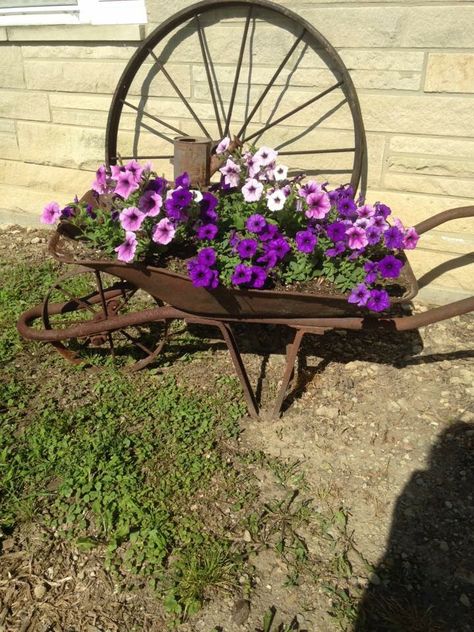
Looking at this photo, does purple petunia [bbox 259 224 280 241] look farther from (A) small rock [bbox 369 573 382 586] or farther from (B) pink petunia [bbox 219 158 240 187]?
(A) small rock [bbox 369 573 382 586]

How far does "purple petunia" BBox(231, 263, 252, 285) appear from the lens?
1897 millimetres

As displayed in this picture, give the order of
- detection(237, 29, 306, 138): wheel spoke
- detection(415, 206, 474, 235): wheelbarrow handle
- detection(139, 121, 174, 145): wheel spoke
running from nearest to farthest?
1. detection(415, 206, 474, 235): wheelbarrow handle
2. detection(237, 29, 306, 138): wheel spoke
3. detection(139, 121, 174, 145): wheel spoke

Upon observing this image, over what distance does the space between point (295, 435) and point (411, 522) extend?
0.55 meters

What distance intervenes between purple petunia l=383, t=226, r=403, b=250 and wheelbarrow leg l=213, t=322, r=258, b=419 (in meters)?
0.68

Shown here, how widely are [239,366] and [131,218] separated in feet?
2.36

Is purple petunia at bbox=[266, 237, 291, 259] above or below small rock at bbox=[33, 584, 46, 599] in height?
above

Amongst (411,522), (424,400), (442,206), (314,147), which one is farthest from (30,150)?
(411,522)

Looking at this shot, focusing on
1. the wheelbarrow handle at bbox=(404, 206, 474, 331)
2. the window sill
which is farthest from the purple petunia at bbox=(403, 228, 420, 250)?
the window sill

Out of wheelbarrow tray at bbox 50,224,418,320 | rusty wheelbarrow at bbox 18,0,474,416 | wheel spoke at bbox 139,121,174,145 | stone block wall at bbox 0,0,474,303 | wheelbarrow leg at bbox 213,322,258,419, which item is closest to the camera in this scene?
wheelbarrow tray at bbox 50,224,418,320

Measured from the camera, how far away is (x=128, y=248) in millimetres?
1923

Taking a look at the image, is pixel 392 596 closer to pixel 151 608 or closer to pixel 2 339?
pixel 151 608

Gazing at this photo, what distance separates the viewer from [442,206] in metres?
2.91

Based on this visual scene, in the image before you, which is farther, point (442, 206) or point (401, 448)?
point (442, 206)

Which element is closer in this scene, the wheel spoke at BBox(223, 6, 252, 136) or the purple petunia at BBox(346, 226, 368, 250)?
the purple petunia at BBox(346, 226, 368, 250)
